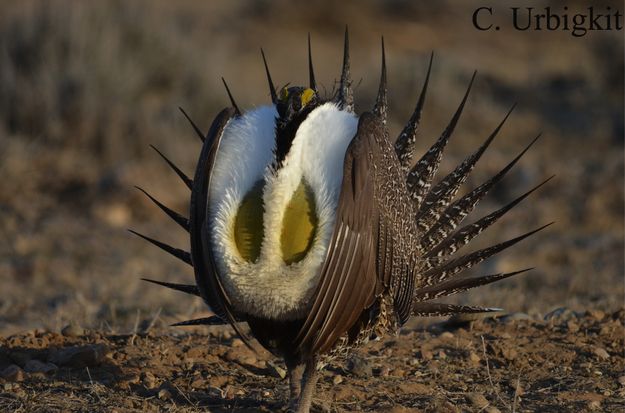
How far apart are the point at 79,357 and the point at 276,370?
706mm

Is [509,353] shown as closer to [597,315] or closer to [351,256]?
[597,315]

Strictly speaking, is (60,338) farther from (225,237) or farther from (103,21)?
(103,21)

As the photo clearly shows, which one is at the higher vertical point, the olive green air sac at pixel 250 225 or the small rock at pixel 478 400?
the olive green air sac at pixel 250 225

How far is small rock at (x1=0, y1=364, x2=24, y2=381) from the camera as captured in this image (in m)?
3.64

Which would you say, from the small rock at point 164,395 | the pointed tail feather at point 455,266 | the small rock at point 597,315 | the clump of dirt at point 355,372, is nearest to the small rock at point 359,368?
the clump of dirt at point 355,372

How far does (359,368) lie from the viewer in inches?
152

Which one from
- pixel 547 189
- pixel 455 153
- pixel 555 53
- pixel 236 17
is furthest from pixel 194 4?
pixel 547 189

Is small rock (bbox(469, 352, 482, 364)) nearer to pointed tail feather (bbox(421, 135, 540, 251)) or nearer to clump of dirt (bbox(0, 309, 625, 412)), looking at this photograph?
clump of dirt (bbox(0, 309, 625, 412))

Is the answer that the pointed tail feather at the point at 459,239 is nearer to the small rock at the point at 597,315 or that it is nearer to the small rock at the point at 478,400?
the small rock at the point at 478,400

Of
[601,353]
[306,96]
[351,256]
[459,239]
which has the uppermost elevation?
[306,96]

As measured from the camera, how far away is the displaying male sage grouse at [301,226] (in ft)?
9.66

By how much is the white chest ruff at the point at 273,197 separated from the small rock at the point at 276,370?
845 millimetres

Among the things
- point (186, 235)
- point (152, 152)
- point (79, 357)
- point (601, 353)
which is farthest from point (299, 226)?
point (152, 152)

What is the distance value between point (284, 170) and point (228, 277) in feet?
1.15
